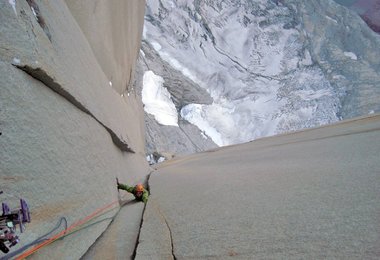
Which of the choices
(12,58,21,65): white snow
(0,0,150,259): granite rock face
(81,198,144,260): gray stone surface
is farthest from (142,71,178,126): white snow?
(12,58,21,65): white snow

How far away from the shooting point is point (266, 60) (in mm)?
17453

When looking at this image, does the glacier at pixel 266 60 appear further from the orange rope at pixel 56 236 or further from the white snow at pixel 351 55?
the orange rope at pixel 56 236

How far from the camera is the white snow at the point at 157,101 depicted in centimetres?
1389

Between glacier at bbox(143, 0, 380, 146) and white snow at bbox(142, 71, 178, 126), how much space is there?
90cm

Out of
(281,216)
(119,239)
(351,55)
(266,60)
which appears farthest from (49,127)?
(351,55)

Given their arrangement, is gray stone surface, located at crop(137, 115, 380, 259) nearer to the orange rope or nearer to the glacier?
the orange rope

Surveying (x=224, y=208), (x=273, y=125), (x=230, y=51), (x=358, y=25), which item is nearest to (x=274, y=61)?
(x=230, y=51)

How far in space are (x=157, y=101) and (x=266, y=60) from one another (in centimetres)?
675

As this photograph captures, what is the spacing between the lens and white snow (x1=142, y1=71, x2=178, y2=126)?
45.6ft

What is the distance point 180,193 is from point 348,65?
17.1 metres

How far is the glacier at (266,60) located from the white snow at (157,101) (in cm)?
90

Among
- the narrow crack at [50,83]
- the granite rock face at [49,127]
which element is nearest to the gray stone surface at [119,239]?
the granite rock face at [49,127]

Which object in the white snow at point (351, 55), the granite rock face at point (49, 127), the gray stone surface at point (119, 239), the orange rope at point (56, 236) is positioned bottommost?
the gray stone surface at point (119, 239)

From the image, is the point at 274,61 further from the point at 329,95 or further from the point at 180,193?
the point at 180,193
